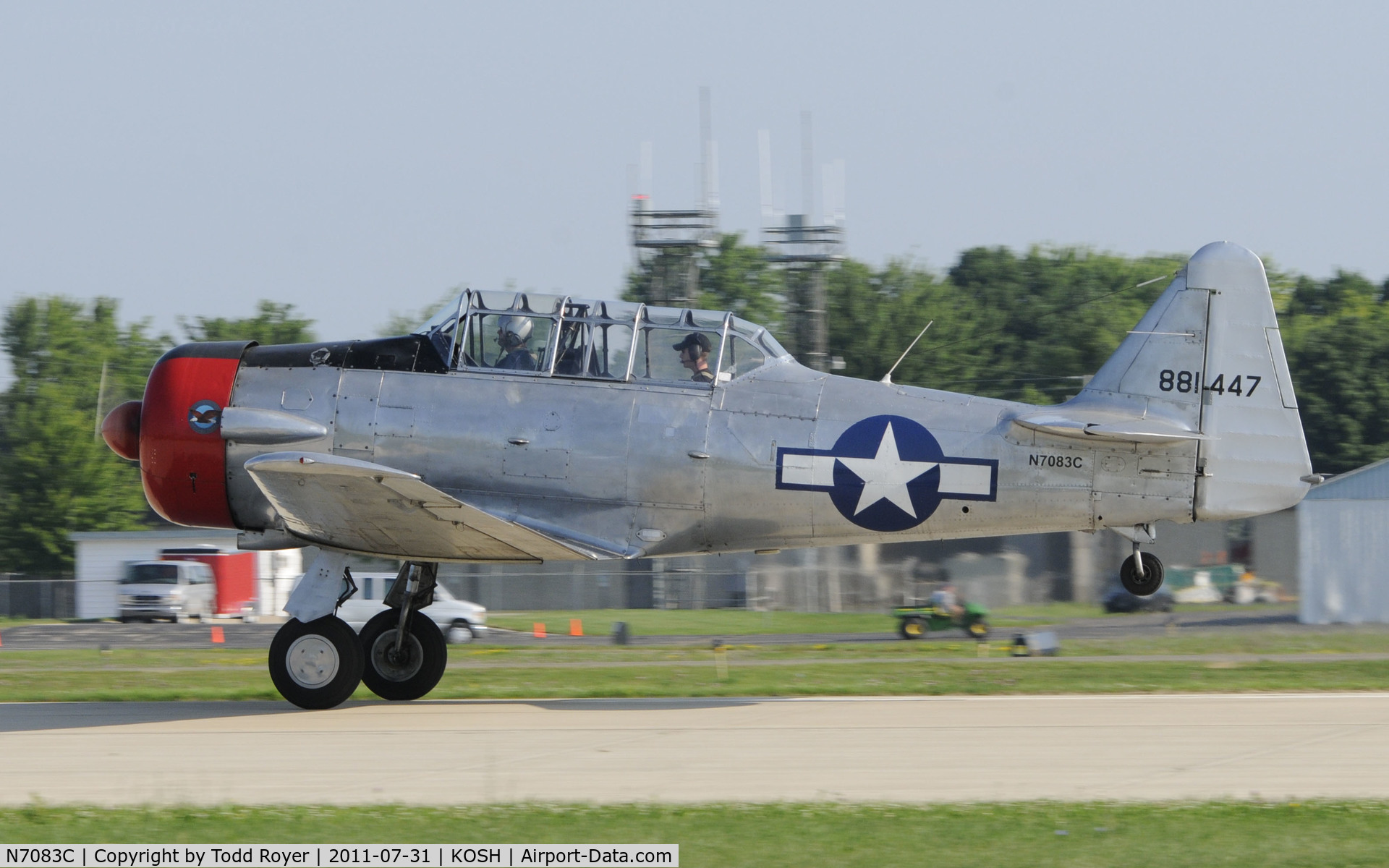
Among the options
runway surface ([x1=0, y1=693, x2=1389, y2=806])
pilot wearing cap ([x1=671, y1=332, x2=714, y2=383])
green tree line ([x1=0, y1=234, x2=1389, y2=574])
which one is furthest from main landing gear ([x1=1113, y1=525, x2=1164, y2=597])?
green tree line ([x1=0, y1=234, x2=1389, y2=574])

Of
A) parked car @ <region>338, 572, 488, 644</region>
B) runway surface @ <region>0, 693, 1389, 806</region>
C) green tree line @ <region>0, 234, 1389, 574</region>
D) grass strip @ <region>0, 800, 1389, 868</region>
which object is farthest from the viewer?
green tree line @ <region>0, 234, 1389, 574</region>

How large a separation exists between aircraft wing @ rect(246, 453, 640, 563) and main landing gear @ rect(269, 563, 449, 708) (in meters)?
0.56

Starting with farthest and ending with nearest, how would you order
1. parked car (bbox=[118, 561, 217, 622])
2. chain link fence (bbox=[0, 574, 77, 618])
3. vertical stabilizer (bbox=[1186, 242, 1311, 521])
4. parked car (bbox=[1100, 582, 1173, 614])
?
chain link fence (bbox=[0, 574, 77, 618]), parked car (bbox=[118, 561, 217, 622]), parked car (bbox=[1100, 582, 1173, 614]), vertical stabilizer (bbox=[1186, 242, 1311, 521])

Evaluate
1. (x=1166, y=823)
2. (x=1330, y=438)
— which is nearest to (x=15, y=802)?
(x=1166, y=823)

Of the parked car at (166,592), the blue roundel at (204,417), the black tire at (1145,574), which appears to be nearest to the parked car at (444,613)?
the parked car at (166,592)

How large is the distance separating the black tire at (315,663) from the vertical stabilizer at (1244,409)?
739cm

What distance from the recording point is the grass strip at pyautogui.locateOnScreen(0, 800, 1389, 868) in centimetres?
666

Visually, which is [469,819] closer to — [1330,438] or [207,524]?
[207,524]

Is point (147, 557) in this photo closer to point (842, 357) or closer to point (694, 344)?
point (842, 357)

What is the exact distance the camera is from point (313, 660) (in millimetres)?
11742

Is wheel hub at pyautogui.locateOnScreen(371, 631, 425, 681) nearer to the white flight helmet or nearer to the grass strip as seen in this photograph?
the white flight helmet

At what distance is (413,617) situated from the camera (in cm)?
1282

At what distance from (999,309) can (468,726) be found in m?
55.8

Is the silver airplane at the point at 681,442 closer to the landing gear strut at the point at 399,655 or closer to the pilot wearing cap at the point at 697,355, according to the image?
the pilot wearing cap at the point at 697,355
